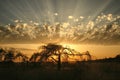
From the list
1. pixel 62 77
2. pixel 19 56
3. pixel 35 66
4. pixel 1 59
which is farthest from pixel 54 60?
pixel 1 59

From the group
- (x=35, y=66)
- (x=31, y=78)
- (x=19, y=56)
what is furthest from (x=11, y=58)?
(x=31, y=78)

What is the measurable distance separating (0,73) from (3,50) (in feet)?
73.9

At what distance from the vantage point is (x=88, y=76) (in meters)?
27.3

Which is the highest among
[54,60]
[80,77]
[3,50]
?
[3,50]

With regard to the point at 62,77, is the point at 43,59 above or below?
above

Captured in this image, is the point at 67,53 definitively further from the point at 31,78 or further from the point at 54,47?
the point at 31,78

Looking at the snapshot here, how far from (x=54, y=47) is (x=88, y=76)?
22.7ft

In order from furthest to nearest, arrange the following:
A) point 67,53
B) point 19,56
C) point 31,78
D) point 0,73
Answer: point 19,56, point 67,53, point 0,73, point 31,78

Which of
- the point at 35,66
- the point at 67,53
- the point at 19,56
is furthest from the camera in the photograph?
the point at 19,56

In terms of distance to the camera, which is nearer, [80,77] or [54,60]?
[80,77]

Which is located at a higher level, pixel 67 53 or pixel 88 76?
pixel 67 53

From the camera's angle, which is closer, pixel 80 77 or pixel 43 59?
pixel 80 77

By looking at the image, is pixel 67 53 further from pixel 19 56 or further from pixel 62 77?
pixel 19 56

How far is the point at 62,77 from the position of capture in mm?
27109
